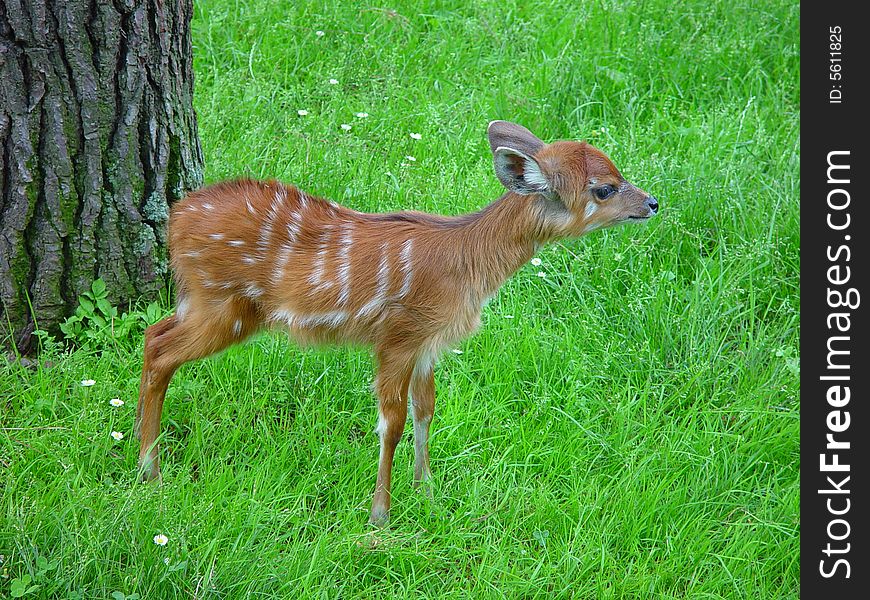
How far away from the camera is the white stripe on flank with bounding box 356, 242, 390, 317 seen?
3.95 meters

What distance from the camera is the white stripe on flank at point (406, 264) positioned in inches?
155

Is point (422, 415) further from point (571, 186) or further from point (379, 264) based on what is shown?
point (571, 186)

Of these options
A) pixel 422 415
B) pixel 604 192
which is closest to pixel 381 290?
pixel 422 415

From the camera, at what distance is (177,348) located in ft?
13.5

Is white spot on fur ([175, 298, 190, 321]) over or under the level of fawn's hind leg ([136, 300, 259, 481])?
over

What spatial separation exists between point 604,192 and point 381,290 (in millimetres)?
927

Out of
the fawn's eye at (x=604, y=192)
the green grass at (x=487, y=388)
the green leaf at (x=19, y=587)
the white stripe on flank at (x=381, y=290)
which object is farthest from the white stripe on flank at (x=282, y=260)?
the green leaf at (x=19, y=587)

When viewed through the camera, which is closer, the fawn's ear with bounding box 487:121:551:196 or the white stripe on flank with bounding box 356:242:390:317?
the fawn's ear with bounding box 487:121:551:196

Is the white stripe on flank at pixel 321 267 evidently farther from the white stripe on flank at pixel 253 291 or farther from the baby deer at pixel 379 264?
the white stripe on flank at pixel 253 291

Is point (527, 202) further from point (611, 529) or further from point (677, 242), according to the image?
point (677, 242)

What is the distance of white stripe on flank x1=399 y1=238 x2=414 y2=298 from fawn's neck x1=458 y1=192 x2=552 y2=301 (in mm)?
196

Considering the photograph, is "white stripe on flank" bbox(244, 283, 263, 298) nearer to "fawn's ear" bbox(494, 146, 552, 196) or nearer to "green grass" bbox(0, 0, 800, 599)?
"green grass" bbox(0, 0, 800, 599)

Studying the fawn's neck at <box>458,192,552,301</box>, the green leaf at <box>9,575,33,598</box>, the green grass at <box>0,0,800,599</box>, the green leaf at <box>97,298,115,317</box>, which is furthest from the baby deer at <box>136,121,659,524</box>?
the green leaf at <box>9,575,33,598</box>
